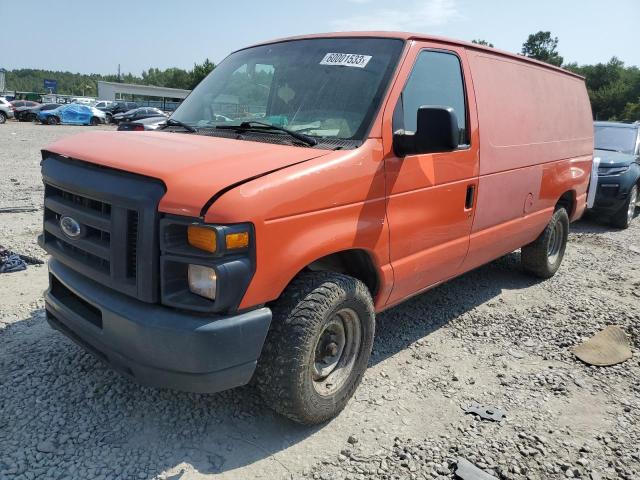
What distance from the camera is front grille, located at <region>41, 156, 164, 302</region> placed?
235 centimetres

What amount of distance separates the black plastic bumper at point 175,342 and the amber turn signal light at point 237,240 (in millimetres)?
330

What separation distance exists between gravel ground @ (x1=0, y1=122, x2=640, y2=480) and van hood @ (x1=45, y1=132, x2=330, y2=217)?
1329 millimetres

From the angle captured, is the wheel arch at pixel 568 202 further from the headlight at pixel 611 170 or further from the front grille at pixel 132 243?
the front grille at pixel 132 243

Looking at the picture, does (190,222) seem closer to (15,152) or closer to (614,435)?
(614,435)

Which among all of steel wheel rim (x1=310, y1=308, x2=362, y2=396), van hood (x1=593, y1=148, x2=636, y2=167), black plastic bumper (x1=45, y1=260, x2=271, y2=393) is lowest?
steel wheel rim (x1=310, y1=308, x2=362, y2=396)

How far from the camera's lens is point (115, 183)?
98.7 inches

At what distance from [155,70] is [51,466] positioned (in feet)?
625

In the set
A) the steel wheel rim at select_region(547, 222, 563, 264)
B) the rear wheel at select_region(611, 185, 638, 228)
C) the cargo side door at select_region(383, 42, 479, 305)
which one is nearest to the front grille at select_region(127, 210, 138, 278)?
the cargo side door at select_region(383, 42, 479, 305)

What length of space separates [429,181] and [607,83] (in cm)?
7397

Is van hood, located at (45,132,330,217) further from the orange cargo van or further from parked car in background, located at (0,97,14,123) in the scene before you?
parked car in background, located at (0,97,14,123)

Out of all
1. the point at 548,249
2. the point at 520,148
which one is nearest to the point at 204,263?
the point at 520,148

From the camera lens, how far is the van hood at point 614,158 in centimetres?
902

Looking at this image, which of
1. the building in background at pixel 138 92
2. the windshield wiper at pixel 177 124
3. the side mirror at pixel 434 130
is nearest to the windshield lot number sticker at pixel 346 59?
the side mirror at pixel 434 130

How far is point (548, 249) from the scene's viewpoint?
18.5 feet
